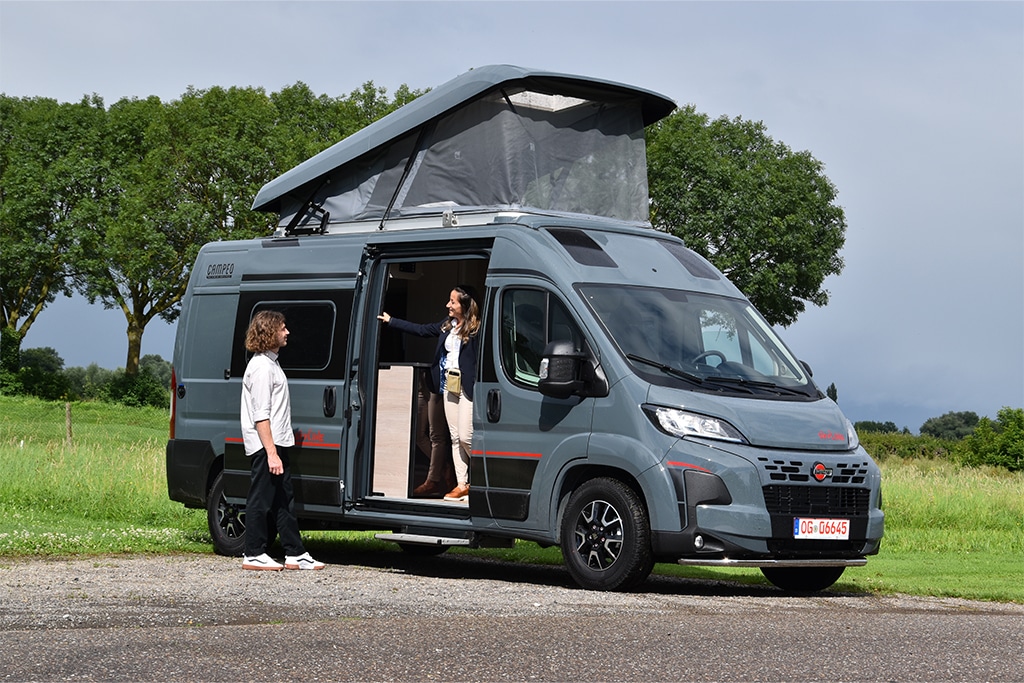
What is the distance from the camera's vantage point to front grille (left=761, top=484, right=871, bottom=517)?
1002 centimetres

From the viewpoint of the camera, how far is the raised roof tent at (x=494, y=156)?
39.6 feet

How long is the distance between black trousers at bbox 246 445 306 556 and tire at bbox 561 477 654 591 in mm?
2571

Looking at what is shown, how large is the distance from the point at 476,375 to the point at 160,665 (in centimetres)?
528

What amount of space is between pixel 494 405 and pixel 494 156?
2.28 meters

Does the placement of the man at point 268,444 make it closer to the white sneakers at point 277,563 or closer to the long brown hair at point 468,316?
the white sneakers at point 277,563

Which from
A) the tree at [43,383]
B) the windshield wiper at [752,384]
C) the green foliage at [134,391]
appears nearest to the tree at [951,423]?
the green foliage at [134,391]

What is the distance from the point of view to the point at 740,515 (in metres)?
9.89

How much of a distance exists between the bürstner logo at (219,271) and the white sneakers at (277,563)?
10.2 ft

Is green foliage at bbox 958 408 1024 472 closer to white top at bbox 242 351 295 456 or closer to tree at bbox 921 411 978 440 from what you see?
white top at bbox 242 351 295 456

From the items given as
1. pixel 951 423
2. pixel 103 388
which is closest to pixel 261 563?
pixel 103 388

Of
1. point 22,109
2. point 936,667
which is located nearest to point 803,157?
point 22,109

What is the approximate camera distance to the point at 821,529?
33.5ft

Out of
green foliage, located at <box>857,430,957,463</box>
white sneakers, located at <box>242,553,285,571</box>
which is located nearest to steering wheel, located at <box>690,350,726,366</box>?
white sneakers, located at <box>242,553,285,571</box>

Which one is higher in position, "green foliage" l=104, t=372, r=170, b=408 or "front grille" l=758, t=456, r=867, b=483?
"green foliage" l=104, t=372, r=170, b=408
